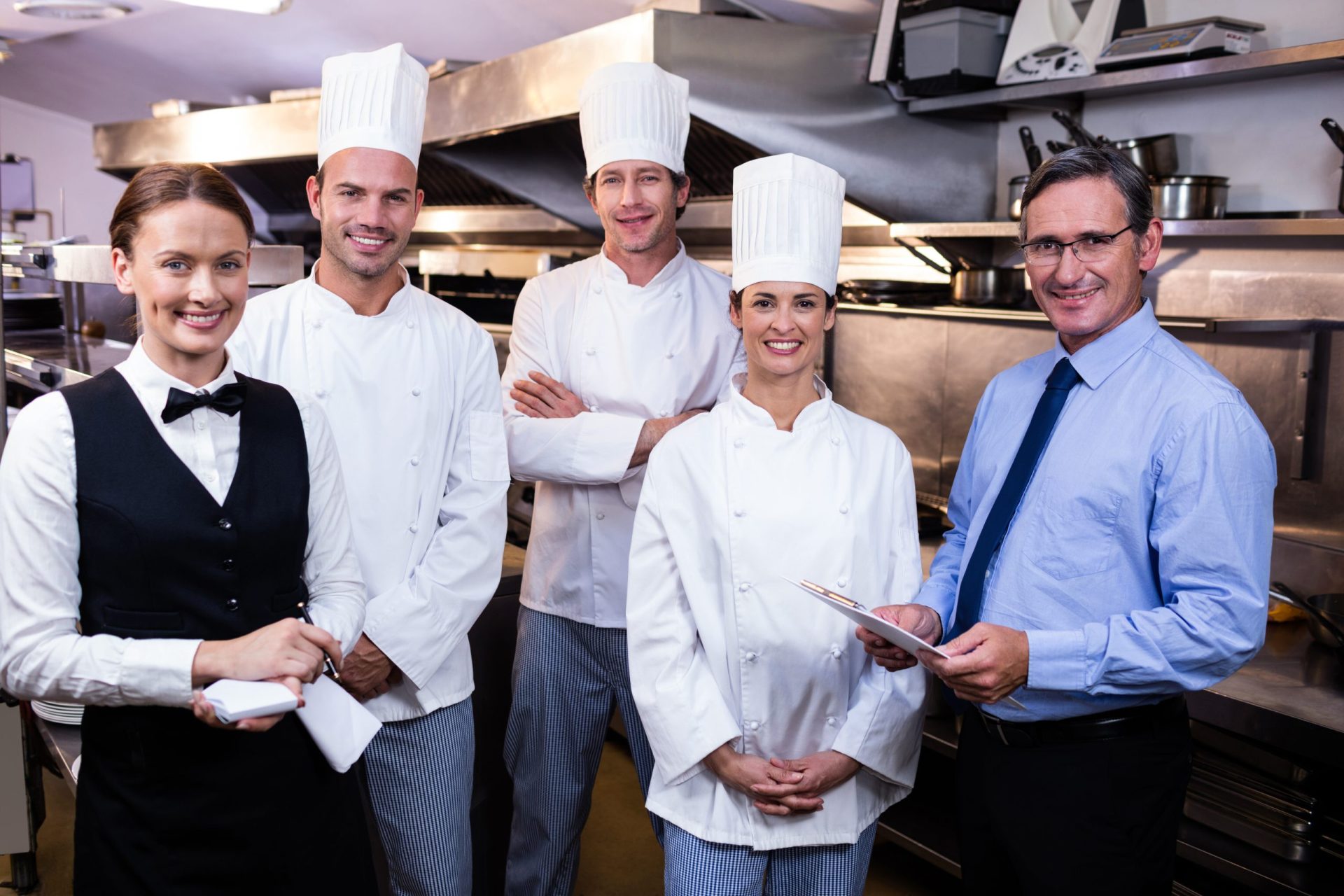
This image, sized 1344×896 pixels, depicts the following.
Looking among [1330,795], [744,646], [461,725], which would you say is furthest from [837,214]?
[1330,795]

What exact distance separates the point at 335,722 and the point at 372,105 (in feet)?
3.61

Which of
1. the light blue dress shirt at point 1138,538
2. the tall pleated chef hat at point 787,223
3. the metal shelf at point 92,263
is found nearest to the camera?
the light blue dress shirt at point 1138,538

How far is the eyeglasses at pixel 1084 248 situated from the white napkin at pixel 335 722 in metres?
1.21

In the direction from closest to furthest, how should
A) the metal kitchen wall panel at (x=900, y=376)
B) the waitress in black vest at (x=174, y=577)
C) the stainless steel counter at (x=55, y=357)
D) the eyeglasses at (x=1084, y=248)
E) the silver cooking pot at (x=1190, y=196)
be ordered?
the waitress in black vest at (x=174, y=577)
the eyeglasses at (x=1084, y=248)
the silver cooking pot at (x=1190, y=196)
the stainless steel counter at (x=55, y=357)
the metal kitchen wall panel at (x=900, y=376)

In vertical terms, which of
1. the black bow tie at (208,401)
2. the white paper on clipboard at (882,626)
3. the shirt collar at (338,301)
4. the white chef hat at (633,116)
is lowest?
the white paper on clipboard at (882,626)

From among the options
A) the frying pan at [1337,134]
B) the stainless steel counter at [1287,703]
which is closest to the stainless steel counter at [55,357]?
the stainless steel counter at [1287,703]

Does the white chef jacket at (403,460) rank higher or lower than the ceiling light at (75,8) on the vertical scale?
lower

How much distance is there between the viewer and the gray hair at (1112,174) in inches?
63.2

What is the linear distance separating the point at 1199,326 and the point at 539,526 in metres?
1.68

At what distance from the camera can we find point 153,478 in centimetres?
143

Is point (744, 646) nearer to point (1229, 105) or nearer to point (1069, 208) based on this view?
point (1069, 208)

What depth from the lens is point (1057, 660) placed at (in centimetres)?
152

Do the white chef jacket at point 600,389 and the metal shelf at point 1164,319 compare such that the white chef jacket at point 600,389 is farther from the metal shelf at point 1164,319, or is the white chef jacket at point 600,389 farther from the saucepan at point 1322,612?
the saucepan at point 1322,612

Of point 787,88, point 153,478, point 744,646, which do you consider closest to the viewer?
point 153,478
